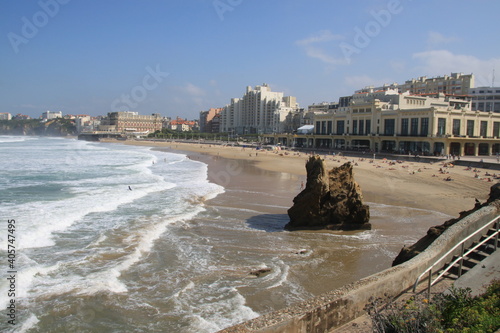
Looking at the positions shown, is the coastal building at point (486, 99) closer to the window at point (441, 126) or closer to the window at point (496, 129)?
the window at point (496, 129)

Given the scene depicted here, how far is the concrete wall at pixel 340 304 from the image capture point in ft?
16.8

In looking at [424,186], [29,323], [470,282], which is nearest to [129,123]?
[424,186]

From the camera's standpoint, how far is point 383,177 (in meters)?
34.4

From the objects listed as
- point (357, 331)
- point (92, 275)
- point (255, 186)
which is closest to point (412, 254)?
point (357, 331)

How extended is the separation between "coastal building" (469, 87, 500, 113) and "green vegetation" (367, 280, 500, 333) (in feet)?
297

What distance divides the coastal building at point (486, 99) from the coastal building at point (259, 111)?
55824 mm

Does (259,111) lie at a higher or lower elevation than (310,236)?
higher

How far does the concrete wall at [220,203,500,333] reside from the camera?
16.8 ft

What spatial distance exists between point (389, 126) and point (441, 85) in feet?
142

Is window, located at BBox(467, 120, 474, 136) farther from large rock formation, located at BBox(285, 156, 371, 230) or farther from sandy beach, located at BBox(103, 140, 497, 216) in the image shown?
large rock formation, located at BBox(285, 156, 371, 230)

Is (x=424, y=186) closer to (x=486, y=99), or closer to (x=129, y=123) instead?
(x=486, y=99)

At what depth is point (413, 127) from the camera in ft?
184

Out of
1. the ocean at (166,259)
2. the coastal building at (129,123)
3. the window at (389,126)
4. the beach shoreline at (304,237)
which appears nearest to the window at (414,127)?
the window at (389,126)

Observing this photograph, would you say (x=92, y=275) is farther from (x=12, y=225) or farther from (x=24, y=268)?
(x=12, y=225)
